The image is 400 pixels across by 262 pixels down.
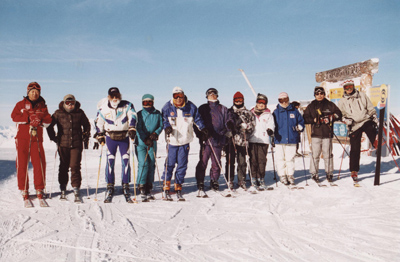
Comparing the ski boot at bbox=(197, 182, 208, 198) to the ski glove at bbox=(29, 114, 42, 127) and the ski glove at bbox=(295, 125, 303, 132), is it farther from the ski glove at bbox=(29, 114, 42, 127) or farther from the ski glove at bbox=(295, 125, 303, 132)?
the ski glove at bbox=(29, 114, 42, 127)

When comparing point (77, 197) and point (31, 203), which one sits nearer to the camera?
point (31, 203)

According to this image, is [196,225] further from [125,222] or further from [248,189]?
[248,189]

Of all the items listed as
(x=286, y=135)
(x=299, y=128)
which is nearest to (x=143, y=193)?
(x=286, y=135)

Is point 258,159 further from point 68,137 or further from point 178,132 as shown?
point 68,137

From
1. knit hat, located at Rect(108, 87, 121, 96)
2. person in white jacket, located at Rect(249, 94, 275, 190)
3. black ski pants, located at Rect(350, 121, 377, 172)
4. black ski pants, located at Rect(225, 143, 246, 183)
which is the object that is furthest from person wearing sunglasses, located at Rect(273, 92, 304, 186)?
knit hat, located at Rect(108, 87, 121, 96)

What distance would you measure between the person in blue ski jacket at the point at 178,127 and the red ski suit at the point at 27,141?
216 centimetres

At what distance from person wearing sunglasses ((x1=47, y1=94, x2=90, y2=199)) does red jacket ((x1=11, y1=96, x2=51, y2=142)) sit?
0.55 feet

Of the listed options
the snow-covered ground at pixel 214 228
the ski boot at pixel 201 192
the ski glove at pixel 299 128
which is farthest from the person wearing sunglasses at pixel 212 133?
the ski glove at pixel 299 128

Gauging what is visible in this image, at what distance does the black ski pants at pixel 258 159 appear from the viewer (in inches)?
265

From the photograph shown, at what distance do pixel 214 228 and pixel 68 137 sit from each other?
321cm

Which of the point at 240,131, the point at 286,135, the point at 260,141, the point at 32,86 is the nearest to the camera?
the point at 32,86

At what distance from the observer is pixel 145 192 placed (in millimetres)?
5809

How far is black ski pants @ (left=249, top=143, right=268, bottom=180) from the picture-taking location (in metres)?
6.73

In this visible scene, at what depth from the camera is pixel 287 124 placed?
692 centimetres
